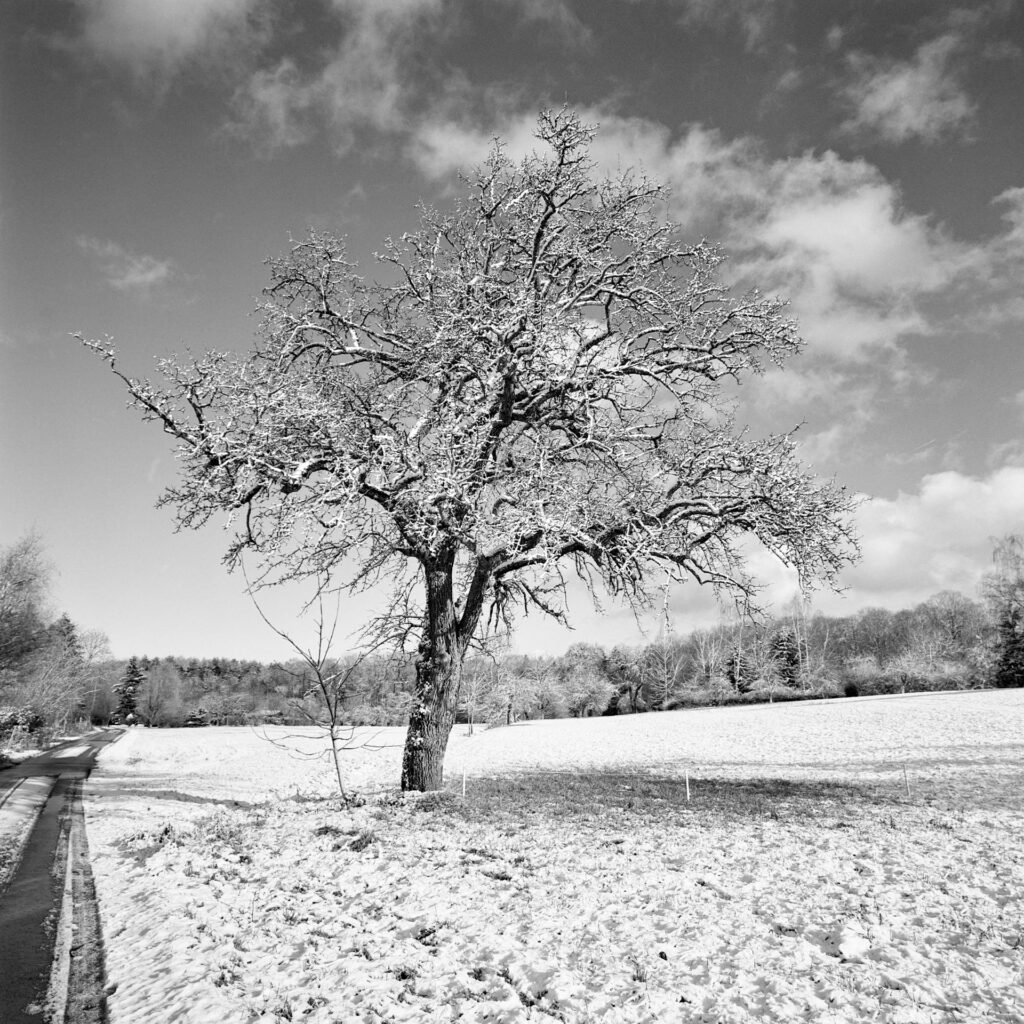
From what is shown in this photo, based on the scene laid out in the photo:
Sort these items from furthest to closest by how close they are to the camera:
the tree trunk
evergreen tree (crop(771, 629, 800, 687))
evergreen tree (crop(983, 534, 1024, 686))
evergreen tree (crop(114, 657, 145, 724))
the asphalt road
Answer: evergreen tree (crop(114, 657, 145, 724)) < evergreen tree (crop(771, 629, 800, 687)) < evergreen tree (crop(983, 534, 1024, 686)) < the tree trunk < the asphalt road

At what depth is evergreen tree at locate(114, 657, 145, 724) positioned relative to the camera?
113188mm

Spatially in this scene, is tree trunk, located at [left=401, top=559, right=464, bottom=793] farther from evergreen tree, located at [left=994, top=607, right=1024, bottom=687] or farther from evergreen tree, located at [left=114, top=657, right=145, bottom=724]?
evergreen tree, located at [left=114, top=657, right=145, bottom=724]

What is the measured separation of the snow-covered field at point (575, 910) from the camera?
4.13 m

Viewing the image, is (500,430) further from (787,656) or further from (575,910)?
(787,656)

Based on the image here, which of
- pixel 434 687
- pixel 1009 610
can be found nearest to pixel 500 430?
pixel 434 687

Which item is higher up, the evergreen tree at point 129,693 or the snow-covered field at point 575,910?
the snow-covered field at point 575,910

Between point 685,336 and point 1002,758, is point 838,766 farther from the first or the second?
point 685,336

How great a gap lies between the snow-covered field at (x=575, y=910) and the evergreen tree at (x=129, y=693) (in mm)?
121145

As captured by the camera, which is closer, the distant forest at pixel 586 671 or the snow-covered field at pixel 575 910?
the snow-covered field at pixel 575 910

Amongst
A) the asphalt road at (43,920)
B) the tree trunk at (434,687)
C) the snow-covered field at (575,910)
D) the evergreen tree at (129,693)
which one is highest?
the tree trunk at (434,687)

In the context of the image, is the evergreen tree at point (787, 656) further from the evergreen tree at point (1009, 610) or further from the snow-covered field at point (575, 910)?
the snow-covered field at point (575, 910)

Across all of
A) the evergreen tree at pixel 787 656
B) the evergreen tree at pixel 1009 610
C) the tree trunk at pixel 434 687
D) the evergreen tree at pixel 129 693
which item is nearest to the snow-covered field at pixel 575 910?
the tree trunk at pixel 434 687

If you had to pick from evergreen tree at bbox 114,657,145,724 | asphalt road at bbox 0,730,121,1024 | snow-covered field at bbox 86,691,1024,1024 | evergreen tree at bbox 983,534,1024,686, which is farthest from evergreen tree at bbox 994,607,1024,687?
evergreen tree at bbox 114,657,145,724

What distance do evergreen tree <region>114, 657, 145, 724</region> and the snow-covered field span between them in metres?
121
